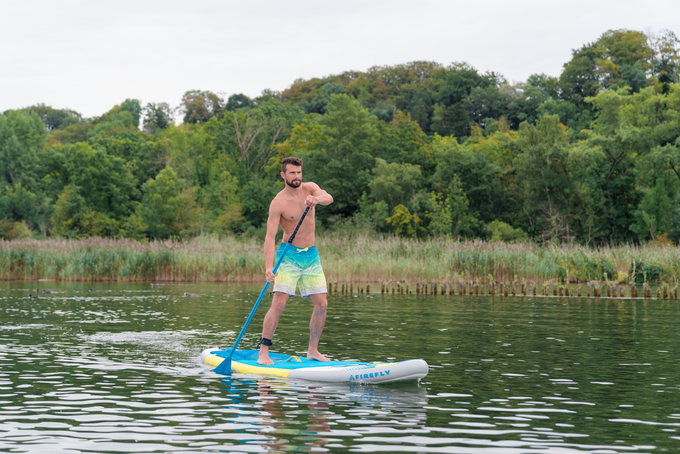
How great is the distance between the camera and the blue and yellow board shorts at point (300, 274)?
380 inches

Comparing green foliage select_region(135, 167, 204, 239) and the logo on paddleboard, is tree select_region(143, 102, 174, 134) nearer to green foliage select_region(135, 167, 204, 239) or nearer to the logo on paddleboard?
green foliage select_region(135, 167, 204, 239)

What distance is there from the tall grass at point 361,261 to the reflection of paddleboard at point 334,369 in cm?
1750

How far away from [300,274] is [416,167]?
45.9m

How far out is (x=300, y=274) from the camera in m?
9.73

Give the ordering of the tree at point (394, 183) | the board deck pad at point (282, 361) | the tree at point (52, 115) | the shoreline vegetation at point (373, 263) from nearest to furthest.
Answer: the board deck pad at point (282, 361), the shoreline vegetation at point (373, 263), the tree at point (394, 183), the tree at point (52, 115)

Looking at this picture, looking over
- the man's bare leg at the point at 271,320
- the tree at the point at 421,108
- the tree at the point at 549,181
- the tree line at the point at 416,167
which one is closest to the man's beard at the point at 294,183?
the man's bare leg at the point at 271,320

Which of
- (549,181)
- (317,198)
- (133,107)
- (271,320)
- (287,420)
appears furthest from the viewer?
(133,107)

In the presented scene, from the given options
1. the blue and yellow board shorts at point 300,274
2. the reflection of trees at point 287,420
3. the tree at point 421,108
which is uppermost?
the tree at point 421,108

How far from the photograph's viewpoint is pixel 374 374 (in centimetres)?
872

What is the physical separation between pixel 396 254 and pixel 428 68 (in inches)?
2744

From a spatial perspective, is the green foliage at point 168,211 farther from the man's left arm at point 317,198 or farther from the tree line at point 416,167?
the man's left arm at point 317,198

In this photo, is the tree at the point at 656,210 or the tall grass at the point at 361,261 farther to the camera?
the tree at the point at 656,210

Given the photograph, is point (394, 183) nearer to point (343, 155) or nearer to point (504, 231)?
point (343, 155)

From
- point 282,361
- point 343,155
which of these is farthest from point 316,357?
point 343,155
